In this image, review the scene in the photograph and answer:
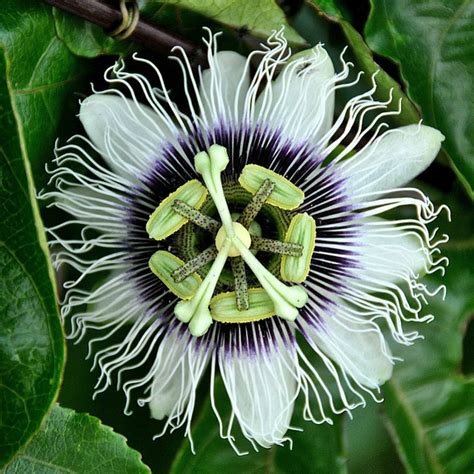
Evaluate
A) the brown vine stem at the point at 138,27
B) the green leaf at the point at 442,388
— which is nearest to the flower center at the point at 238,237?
the brown vine stem at the point at 138,27

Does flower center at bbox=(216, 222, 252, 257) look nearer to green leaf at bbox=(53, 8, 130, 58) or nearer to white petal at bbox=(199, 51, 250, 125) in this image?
white petal at bbox=(199, 51, 250, 125)

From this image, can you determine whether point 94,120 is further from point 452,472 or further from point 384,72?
point 452,472

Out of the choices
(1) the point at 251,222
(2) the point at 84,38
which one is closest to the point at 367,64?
(1) the point at 251,222

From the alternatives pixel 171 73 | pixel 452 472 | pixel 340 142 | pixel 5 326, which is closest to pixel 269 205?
pixel 340 142

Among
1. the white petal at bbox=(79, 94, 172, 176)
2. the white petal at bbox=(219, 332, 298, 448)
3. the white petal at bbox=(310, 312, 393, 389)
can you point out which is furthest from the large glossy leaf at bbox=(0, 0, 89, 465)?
the white petal at bbox=(310, 312, 393, 389)

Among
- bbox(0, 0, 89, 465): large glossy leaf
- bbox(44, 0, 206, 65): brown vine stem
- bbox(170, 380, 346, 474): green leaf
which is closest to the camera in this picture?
bbox(0, 0, 89, 465): large glossy leaf
